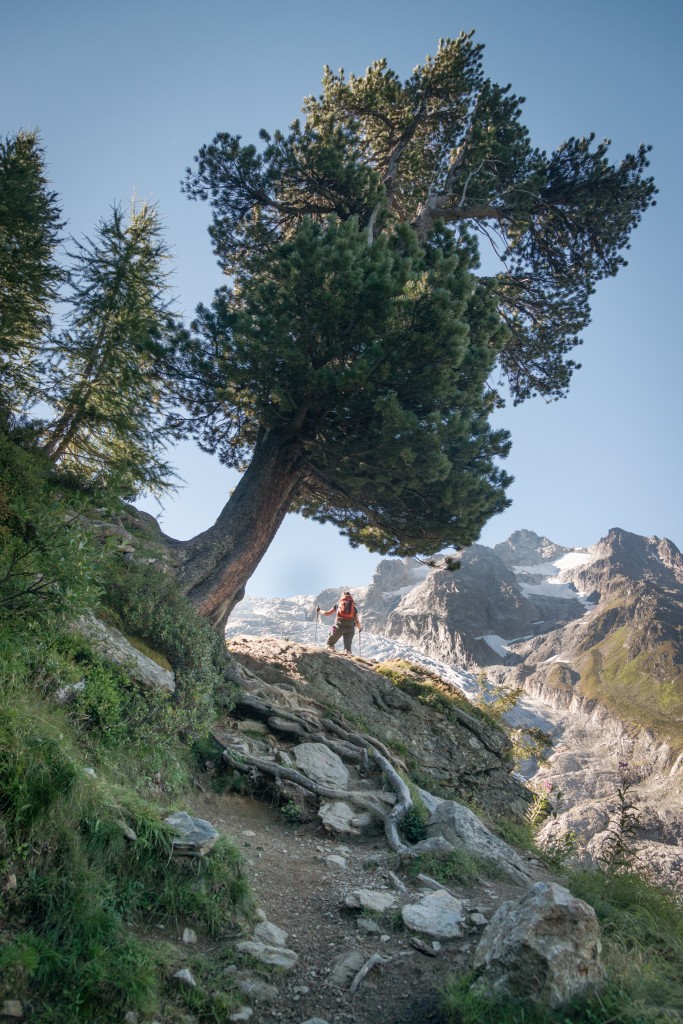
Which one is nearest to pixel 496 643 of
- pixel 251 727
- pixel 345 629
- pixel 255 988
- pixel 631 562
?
pixel 631 562

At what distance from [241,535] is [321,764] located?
5018 mm

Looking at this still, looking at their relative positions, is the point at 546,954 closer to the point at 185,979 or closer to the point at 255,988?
Answer: the point at 255,988

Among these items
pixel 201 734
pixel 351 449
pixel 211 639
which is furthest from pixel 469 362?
pixel 201 734

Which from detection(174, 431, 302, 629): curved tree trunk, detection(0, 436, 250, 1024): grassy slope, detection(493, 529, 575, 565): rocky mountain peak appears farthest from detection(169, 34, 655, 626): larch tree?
detection(493, 529, 575, 565): rocky mountain peak

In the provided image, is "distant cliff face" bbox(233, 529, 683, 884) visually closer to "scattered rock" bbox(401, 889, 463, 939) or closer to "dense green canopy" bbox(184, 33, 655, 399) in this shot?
"dense green canopy" bbox(184, 33, 655, 399)

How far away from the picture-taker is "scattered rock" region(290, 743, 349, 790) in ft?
30.1

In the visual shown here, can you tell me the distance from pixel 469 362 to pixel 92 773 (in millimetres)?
10284

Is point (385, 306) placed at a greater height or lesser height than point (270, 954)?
greater

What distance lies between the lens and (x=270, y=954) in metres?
4.34

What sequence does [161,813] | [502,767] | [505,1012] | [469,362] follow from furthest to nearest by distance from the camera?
[502,767]
[469,362]
[161,813]
[505,1012]

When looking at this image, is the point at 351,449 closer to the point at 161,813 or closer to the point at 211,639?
the point at 211,639

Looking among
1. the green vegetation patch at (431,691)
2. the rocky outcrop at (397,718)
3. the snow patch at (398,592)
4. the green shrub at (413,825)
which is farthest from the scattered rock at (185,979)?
the snow patch at (398,592)

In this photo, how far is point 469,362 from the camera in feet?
39.1

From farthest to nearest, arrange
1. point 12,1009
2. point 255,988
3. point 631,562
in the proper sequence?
point 631,562
point 255,988
point 12,1009
